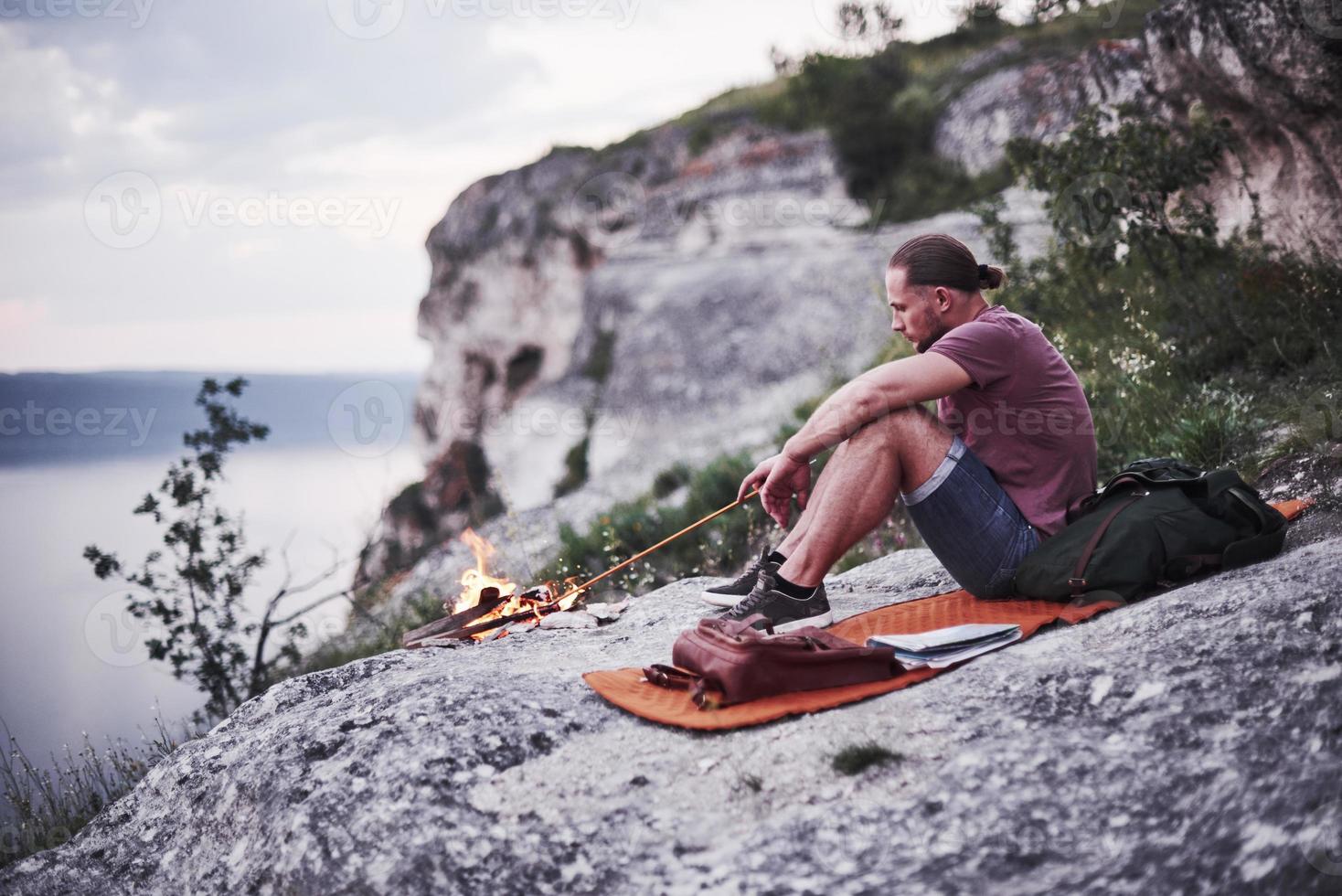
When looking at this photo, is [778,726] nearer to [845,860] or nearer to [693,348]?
[845,860]

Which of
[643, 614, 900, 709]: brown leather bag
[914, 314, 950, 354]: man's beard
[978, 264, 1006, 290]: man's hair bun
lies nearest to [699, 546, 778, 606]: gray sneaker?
[643, 614, 900, 709]: brown leather bag

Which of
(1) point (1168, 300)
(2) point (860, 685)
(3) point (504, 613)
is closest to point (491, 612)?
(3) point (504, 613)

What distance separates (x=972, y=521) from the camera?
3.79 metres

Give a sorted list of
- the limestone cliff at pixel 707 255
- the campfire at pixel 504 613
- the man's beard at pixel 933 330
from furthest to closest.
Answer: the limestone cliff at pixel 707 255
the campfire at pixel 504 613
the man's beard at pixel 933 330

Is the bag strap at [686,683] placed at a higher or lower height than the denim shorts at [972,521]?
lower

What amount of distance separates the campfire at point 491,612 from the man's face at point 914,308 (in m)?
2.03

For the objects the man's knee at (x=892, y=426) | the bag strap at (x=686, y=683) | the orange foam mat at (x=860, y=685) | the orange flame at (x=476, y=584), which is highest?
the man's knee at (x=892, y=426)

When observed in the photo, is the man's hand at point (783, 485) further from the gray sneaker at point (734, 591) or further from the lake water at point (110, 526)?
the lake water at point (110, 526)

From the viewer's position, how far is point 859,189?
816 inches

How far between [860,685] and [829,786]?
609 millimetres

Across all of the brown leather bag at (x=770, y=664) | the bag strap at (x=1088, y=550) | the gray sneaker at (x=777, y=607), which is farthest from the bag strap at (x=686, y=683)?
the bag strap at (x=1088, y=550)

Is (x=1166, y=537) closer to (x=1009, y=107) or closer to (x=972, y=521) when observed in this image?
(x=972, y=521)

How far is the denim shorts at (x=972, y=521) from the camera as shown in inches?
148

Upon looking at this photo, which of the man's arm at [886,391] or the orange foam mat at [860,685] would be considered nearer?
the orange foam mat at [860,685]
